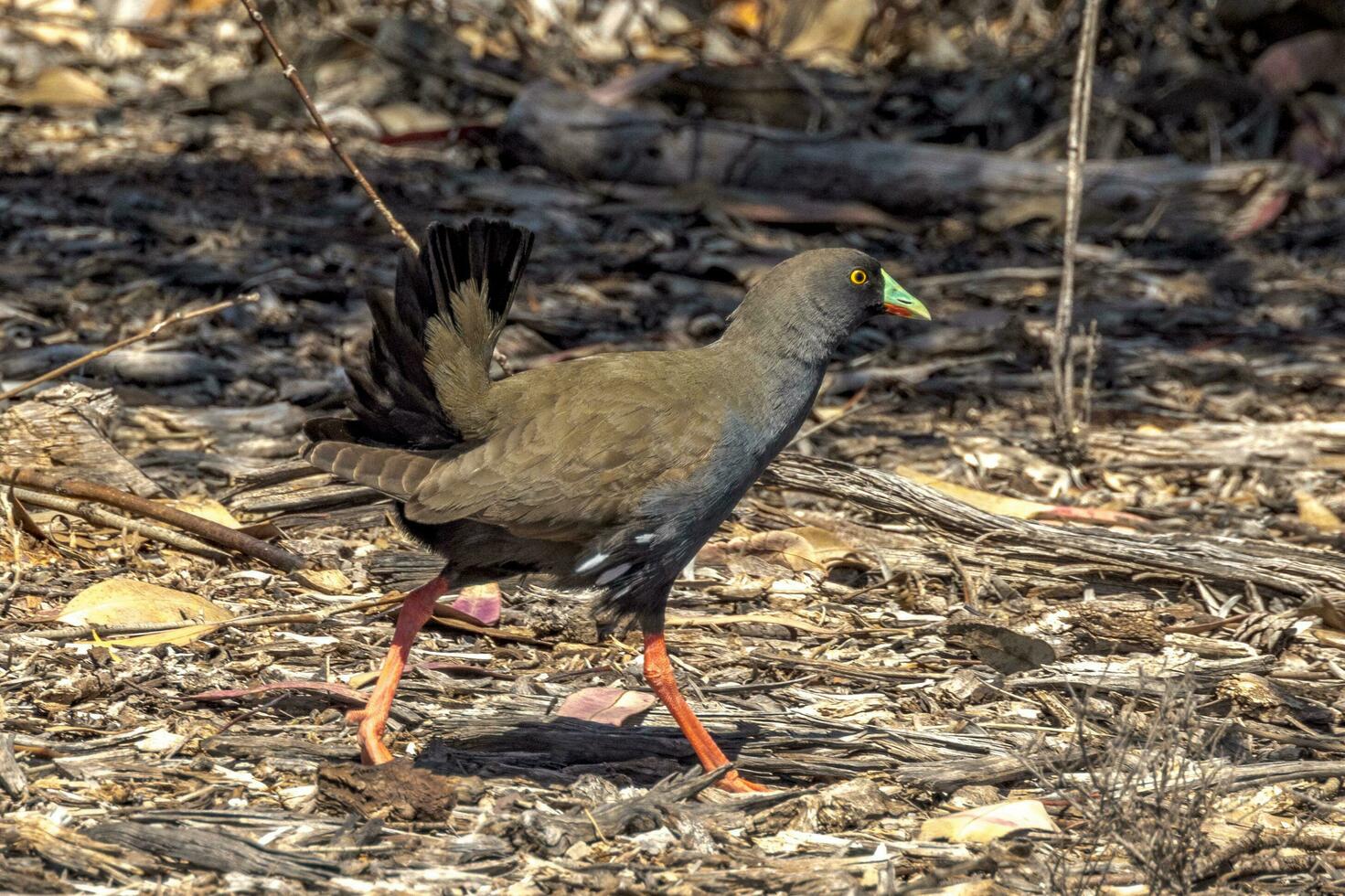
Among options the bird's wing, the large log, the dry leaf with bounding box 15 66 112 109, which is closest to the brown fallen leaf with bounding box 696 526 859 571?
the bird's wing

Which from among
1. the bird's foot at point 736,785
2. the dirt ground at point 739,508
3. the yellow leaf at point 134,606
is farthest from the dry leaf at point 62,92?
the bird's foot at point 736,785

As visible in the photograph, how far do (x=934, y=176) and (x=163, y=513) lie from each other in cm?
652

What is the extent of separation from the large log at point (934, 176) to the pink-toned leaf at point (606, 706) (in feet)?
20.5

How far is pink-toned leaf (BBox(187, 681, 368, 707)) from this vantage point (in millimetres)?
4559

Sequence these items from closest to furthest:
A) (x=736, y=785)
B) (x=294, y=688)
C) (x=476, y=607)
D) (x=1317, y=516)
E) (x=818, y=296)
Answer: (x=736, y=785) → (x=294, y=688) → (x=818, y=296) → (x=476, y=607) → (x=1317, y=516)

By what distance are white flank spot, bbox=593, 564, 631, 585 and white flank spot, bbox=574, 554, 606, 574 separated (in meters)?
0.04

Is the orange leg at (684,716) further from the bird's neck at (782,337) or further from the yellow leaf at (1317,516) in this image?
the yellow leaf at (1317,516)

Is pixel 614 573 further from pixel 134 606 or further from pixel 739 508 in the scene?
pixel 739 508

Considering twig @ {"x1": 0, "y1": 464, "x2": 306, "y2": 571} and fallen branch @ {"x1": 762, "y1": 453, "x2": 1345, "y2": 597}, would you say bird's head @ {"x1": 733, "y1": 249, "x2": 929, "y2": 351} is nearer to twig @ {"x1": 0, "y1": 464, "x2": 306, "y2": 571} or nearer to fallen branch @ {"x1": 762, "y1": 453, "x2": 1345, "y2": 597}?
fallen branch @ {"x1": 762, "y1": 453, "x2": 1345, "y2": 597}

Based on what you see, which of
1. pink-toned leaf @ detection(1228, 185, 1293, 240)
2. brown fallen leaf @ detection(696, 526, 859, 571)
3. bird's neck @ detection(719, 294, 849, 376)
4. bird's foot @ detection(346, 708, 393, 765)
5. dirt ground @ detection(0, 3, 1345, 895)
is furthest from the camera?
pink-toned leaf @ detection(1228, 185, 1293, 240)

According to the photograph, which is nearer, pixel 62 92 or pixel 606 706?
pixel 606 706

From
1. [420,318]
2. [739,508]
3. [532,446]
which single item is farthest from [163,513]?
[739,508]

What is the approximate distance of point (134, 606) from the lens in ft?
16.6

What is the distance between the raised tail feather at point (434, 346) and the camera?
4434 mm
